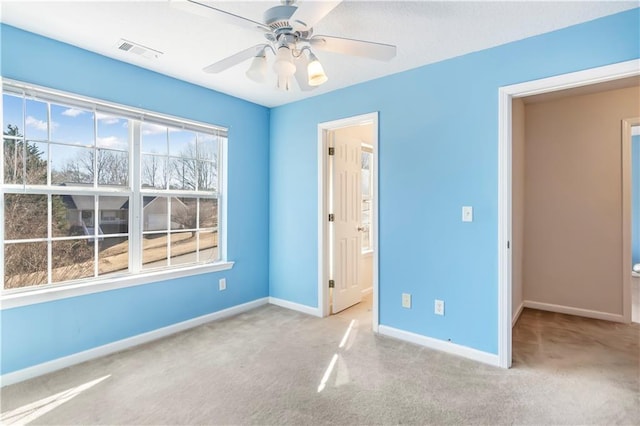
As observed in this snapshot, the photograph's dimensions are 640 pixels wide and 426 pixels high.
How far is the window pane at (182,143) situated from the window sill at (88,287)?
3.69 ft

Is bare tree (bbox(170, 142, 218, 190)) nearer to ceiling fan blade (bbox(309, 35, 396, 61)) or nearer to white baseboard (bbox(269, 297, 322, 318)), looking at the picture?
white baseboard (bbox(269, 297, 322, 318))

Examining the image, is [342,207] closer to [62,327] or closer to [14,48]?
[62,327]

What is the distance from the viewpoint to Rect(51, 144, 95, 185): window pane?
244 centimetres

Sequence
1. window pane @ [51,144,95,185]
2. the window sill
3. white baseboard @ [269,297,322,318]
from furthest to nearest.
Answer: white baseboard @ [269,297,322,318] → window pane @ [51,144,95,185] → the window sill

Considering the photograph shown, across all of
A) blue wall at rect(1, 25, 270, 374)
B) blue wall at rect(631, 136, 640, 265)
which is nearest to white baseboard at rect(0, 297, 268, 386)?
blue wall at rect(1, 25, 270, 374)

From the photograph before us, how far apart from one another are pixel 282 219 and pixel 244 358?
1.72m

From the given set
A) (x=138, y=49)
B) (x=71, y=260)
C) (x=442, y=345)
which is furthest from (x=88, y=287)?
(x=442, y=345)

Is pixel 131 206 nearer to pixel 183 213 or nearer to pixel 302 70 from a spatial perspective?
pixel 183 213

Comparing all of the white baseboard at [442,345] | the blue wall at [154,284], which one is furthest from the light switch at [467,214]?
the blue wall at [154,284]

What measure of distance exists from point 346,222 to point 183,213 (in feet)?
5.81

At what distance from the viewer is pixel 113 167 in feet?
8.99

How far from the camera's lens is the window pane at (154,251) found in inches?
116

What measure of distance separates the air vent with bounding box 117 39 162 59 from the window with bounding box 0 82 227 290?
47cm

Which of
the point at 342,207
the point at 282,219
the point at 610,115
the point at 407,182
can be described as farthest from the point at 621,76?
the point at 282,219
